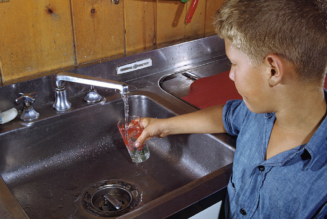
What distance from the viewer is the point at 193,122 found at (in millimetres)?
1134

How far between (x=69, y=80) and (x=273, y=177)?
0.70 m

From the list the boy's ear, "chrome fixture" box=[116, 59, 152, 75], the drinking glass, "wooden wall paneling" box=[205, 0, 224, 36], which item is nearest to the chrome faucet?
the drinking glass

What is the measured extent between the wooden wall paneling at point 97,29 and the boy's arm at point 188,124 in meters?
0.41

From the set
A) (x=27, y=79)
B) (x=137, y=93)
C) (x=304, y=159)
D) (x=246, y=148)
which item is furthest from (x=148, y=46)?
(x=304, y=159)

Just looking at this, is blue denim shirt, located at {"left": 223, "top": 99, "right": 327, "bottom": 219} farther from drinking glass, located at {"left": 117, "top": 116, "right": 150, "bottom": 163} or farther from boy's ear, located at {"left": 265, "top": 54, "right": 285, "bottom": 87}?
drinking glass, located at {"left": 117, "top": 116, "right": 150, "bottom": 163}

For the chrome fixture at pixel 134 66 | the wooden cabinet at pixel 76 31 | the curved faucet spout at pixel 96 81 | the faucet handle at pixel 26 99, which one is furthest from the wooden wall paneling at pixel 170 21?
the faucet handle at pixel 26 99

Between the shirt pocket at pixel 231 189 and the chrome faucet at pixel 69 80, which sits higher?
the chrome faucet at pixel 69 80

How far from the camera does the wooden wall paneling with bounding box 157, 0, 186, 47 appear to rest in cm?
155

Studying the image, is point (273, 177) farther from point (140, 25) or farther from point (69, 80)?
point (140, 25)

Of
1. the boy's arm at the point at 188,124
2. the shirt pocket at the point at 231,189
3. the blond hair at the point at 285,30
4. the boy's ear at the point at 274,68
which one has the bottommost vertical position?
the shirt pocket at the point at 231,189

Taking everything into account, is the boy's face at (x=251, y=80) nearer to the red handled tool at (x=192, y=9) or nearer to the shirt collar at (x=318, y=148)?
the shirt collar at (x=318, y=148)

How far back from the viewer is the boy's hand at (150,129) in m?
1.12

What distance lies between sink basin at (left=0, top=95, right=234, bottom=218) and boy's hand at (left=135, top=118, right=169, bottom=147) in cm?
13

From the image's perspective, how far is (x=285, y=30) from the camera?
0.71 meters
